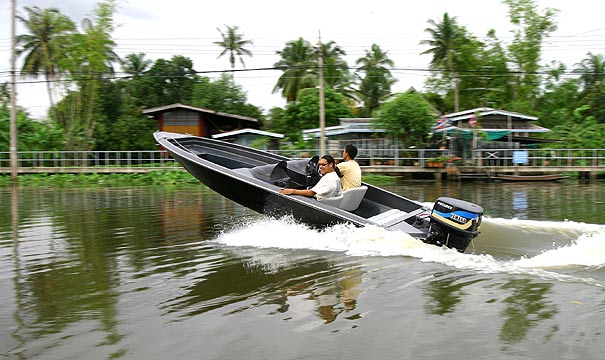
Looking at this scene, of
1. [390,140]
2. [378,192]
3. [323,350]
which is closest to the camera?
[323,350]

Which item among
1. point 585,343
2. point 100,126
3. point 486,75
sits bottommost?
point 585,343

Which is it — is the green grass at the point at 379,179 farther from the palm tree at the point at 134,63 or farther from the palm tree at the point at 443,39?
the palm tree at the point at 134,63

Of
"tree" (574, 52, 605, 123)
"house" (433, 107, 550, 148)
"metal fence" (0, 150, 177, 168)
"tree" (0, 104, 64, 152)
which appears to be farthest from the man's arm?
"tree" (574, 52, 605, 123)

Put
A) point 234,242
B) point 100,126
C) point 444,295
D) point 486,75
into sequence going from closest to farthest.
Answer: point 444,295
point 234,242
point 100,126
point 486,75

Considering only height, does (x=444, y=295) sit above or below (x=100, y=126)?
below

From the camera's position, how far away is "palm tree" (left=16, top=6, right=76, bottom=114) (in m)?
29.0

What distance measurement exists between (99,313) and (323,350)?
6.50ft

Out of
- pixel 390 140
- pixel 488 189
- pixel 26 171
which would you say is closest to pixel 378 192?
pixel 488 189

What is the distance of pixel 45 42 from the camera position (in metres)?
34.0

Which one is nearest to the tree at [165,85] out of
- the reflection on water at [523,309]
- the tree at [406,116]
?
the tree at [406,116]

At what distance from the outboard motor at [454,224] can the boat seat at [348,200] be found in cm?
140

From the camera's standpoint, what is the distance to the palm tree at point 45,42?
2895cm

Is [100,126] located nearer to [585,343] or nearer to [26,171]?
[26,171]

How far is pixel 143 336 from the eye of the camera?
13.6 feet
